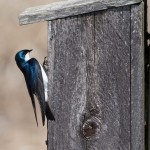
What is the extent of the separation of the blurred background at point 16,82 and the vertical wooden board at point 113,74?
13.5 ft

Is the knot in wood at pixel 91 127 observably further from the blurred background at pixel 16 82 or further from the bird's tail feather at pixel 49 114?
the blurred background at pixel 16 82

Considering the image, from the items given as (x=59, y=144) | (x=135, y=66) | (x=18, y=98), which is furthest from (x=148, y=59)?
(x=18, y=98)

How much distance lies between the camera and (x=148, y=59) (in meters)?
4.03

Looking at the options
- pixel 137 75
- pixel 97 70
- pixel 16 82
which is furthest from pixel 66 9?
pixel 16 82

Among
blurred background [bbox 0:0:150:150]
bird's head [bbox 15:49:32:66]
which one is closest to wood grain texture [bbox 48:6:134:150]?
bird's head [bbox 15:49:32:66]

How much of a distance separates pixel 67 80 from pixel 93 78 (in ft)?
0.34

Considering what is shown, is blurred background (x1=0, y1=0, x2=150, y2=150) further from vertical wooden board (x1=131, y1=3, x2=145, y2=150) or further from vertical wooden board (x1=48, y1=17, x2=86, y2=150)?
vertical wooden board (x1=131, y1=3, x2=145, y2=150)

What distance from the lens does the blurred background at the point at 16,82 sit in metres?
8.38

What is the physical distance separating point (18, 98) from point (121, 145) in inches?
199

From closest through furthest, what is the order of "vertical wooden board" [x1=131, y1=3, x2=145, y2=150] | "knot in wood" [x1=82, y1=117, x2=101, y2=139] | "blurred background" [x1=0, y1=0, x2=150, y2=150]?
"vertical wooden board" [x1=131, y1=3, x2=145, y2=150] → "knot in wood" [x1=82, y1=117, x2=101, y2=139] → "blurred background" [x1=0, y1=0, x2=150, y2=150]

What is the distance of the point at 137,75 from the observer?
3.92m

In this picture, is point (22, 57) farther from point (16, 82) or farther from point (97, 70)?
point (16, 82)

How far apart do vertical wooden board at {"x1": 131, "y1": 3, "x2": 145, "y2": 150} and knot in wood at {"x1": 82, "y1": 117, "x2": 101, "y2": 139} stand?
0.15m

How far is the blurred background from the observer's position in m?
8.38
